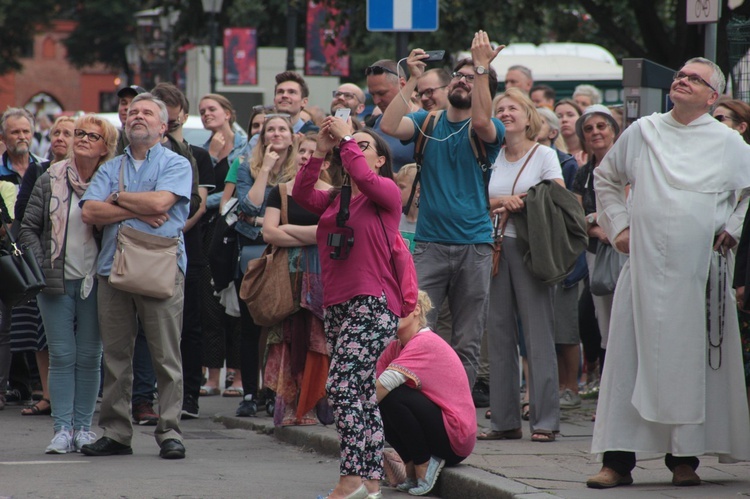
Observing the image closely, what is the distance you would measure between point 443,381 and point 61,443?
2.62 metres

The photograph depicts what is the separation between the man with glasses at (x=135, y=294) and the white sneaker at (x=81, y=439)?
7.8 inches

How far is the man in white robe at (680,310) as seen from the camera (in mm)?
6152

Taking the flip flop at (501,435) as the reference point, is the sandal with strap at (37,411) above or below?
below

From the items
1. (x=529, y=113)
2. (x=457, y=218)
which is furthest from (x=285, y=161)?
(x=457, y=218)

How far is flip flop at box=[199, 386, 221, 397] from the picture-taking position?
11125 millimetres

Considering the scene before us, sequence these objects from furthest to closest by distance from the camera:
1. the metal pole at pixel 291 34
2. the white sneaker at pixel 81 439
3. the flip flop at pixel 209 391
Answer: the metal pole at pixel 291 34, the flip flop at pixel 209 391, the white sneaker at pixel 81 439

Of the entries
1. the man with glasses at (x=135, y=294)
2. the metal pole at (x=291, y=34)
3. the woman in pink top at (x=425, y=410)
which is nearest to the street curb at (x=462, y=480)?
the woman in pink top at (x=425, y=410)

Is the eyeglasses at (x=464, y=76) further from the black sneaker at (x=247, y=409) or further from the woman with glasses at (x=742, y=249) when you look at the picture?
the black sneaker at (x=247, y=409)

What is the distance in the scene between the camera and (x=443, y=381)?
6.75 meters

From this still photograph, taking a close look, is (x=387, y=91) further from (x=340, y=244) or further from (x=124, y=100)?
(x=340, y=244)

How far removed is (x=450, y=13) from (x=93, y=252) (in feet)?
44.0

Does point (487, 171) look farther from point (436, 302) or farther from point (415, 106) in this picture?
point (415, 106)

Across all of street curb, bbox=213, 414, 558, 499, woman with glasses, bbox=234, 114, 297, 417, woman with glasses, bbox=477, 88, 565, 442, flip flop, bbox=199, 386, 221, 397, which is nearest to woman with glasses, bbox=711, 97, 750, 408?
woman with glasses, bbox=477, 88, 565, 442

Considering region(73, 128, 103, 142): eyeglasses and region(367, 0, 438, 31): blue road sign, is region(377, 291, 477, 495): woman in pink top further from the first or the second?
region(367, 0, 438, 31): blue road sign
